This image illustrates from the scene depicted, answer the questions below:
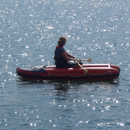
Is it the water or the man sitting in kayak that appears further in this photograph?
the man sitting in kayak

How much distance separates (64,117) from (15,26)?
2233 cm

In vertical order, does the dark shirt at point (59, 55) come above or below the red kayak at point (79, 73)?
above

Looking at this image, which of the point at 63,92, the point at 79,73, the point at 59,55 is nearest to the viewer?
the point at 63,92

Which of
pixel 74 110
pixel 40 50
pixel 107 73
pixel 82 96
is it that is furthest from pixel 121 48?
pixel 74 110

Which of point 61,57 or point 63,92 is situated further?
point 61,57

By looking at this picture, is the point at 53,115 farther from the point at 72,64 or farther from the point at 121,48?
the point at 121,48

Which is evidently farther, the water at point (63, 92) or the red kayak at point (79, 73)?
the red kayak at point (79, 73)

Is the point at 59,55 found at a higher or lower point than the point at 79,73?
higher

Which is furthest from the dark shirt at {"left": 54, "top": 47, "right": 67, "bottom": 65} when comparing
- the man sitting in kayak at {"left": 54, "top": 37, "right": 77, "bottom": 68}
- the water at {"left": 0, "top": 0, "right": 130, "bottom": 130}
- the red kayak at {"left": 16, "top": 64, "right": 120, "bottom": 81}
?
the water at {"left": 0, "top": 0, "right": 130, "bottom": 130}

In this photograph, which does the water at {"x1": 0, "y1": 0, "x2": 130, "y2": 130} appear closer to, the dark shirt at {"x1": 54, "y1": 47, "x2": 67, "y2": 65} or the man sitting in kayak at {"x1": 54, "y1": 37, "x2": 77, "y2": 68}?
the man sitting in kayak at {"x1": 54, "y1": 37, "x2": 77, "y2": 68}

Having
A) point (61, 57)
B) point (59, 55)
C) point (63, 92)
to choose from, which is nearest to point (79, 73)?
point (61, 57)

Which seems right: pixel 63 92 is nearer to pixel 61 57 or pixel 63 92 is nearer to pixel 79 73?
pixel 79 73

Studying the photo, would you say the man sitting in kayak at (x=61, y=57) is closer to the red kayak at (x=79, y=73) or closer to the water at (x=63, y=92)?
the red kayak at (x=79, y=73)

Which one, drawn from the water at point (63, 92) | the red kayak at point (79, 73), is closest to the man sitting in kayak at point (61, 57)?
the red kayak at point (79, 73)
